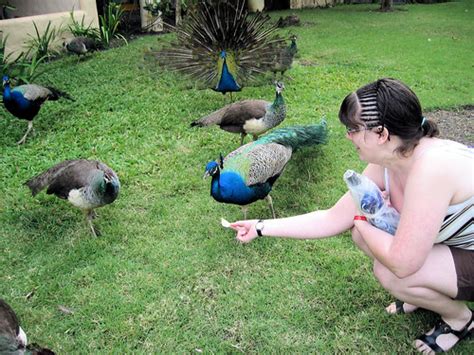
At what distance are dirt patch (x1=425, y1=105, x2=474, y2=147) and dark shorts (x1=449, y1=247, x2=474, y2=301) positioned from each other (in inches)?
115

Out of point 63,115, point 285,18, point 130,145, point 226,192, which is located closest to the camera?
point 226,192

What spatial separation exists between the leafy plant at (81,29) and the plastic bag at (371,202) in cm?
844

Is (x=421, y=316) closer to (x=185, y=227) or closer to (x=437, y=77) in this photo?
(x=185, y=227)

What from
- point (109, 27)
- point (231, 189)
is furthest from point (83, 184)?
point (109, 27)

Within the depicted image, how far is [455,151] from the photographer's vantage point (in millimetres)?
2002

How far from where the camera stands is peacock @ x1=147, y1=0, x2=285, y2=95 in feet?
19.9

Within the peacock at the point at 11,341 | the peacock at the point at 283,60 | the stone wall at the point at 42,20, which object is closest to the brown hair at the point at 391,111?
the peacock at the point at 11,341

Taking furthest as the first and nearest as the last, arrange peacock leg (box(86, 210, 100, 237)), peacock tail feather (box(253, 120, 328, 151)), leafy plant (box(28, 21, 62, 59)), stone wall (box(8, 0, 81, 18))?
stone wall (box(8, 0, 81, 18)), leafy plant (box(28, 21, 62, 59)), peacock tail feather (box(253, 120, 328, 151)), peacock leg (box(86, 210, 100, 237))

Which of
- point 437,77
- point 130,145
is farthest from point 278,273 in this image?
point 437,77

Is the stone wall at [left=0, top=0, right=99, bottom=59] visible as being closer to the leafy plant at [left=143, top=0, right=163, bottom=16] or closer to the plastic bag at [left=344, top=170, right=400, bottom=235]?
the leafy plant at [left=143, top=0, right=163, bottom=16]

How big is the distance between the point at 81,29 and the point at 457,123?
23.9 ft

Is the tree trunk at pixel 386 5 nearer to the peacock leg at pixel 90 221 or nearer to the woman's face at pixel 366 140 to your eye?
the peacock leg at pixel 90 221

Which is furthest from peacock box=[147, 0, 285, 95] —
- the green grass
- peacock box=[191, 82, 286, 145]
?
peacock box=[191, 82, 286, 145]

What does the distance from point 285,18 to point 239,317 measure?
10.9 meters
